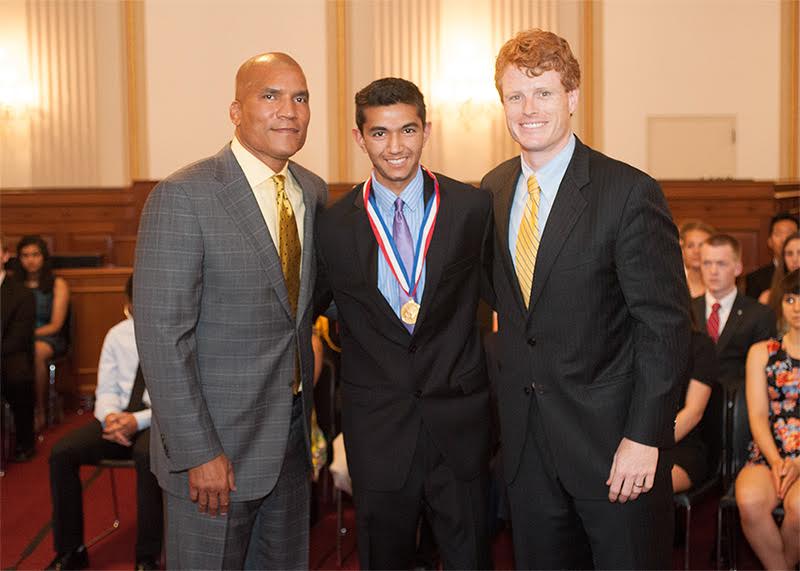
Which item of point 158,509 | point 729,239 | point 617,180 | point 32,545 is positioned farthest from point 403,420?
point 729,239

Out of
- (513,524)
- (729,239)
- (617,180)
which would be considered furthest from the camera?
(729,239)

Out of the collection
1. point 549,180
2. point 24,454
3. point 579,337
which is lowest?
point 24,454

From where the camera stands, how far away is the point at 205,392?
2.71m

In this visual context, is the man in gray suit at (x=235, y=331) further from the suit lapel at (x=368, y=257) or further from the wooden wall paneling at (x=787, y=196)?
the wooden wall paneling at (x=787, y=196)

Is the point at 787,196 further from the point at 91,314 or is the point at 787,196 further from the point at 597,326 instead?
the point at 597,326

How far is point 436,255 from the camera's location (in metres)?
2.74

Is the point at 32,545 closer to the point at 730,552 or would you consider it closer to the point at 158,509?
the point at 158,509

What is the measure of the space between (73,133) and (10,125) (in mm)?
791

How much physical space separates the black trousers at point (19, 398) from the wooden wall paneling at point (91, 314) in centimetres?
143

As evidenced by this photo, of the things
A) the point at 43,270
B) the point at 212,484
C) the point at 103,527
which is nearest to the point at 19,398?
the point at 43,270

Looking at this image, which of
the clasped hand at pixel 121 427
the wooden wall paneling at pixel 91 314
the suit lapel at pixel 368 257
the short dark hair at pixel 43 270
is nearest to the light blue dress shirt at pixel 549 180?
the suit lapel at pixel 368 257

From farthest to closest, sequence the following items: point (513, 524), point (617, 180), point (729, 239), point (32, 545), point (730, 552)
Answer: point (729, 239), point (32, 545), point (730, 552), point (513, 524), point (617, 180)

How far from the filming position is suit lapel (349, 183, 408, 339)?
2721 mm

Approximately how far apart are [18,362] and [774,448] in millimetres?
4936
